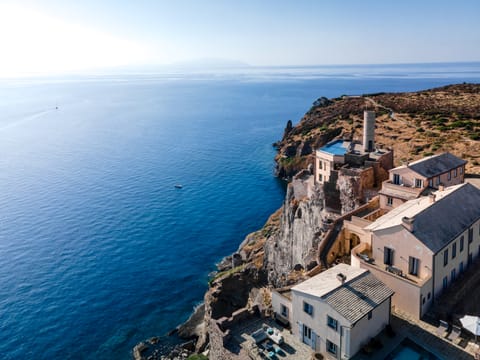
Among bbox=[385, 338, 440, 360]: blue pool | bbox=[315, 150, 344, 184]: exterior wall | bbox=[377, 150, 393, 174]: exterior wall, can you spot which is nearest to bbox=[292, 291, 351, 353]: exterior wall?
bbox=[385, 338, 440, 360]: blue pool

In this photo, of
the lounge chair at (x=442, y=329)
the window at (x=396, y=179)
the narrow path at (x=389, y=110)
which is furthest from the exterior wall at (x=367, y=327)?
the narrow path at (x=389, y=110)

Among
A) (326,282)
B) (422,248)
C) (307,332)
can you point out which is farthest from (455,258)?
(307,332)

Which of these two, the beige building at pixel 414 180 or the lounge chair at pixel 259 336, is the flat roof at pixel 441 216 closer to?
the beige building at pixel 414 180

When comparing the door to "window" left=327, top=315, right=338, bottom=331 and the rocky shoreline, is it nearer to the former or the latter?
"window" left=327, top=315, right=338, bottom=331

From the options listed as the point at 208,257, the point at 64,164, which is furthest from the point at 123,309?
the point at 64,164

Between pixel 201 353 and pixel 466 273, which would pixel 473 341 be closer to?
pixel 466 273

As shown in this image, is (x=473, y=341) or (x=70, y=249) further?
(x=70, y=249)

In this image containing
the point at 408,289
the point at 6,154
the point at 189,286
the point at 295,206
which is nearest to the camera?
the point at 408,289
